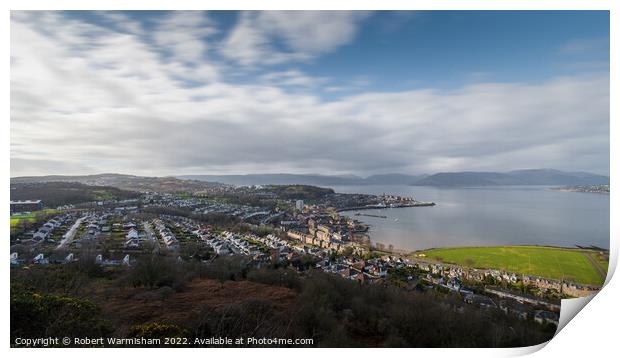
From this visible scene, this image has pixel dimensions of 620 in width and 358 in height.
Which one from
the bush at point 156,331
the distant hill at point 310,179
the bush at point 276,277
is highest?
the distant hill at point 310,179

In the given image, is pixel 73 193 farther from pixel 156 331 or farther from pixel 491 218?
pixel 491 218

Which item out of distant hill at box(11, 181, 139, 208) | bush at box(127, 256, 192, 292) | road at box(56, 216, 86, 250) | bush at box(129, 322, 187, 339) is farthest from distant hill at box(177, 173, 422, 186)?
bush at box(129, 322, 187, 339)

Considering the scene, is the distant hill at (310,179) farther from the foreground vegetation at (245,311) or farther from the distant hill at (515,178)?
the foreground vegetation at (245,311)

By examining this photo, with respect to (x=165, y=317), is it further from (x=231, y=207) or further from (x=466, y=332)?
(x=466, y=332)

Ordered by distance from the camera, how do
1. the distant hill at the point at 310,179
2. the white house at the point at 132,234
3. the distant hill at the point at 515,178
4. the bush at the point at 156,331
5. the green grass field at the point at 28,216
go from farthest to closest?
1. the distant hill at the point at 310,179
2. the distant hill at the point at 515,178
3. the white house at the point at 132,234
4. the green grass field at the point at 28,216
5. the bush at the point at 156,331

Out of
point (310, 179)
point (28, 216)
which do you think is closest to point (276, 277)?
point (310, 179)

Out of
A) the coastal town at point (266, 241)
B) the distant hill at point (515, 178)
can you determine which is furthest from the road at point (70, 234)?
the distant hill at point (515, 178)

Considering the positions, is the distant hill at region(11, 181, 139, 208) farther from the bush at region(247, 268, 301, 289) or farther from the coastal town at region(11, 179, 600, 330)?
the bush at region(247, 268, 301, 289)
